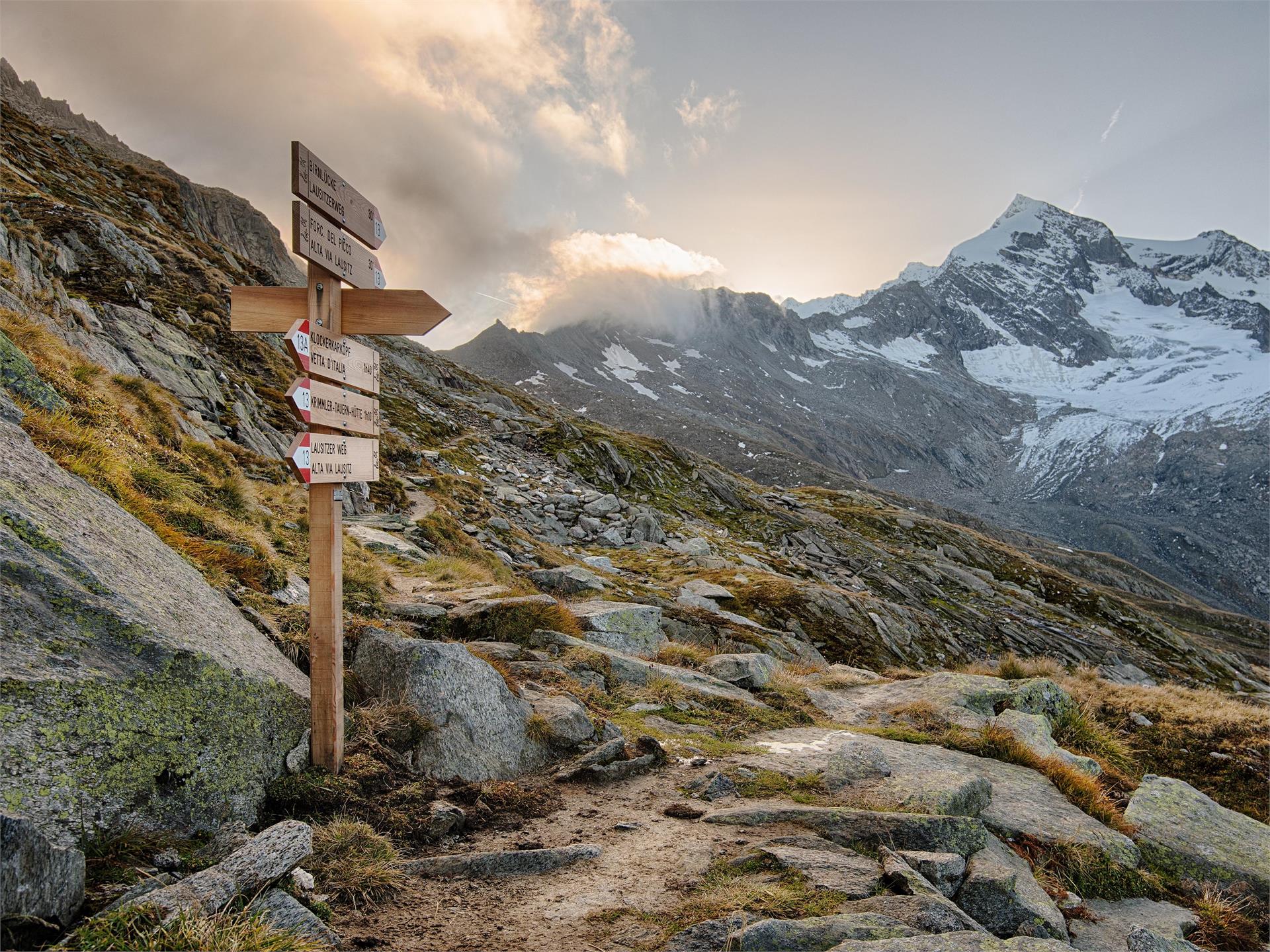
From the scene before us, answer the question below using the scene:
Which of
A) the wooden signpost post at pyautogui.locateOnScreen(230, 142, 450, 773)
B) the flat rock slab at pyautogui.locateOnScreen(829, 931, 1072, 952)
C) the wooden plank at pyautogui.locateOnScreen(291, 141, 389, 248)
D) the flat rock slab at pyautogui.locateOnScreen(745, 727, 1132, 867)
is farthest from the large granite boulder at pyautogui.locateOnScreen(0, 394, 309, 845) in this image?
the flat rock slab at pyautogui.locateOnScreen(745, 727, 1132, 867)

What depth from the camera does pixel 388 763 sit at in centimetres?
664

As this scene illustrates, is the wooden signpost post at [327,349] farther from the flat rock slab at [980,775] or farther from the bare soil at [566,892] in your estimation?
the flat rock slab at [980,775]

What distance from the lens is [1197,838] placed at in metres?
8.18

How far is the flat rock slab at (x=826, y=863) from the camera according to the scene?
5.27 m

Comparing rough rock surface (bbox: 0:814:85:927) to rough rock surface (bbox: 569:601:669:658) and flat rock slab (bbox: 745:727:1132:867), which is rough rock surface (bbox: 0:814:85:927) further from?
rough rock surface (bbox: 569:601:669:658)

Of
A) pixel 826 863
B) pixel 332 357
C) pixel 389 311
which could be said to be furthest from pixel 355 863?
pixel 389 311

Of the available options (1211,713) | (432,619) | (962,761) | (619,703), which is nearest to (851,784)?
(962,761)

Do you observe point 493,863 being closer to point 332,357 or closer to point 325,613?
point 325,613

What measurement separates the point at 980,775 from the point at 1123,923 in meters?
1.98

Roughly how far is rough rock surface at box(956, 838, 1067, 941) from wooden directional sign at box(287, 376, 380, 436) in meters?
8.06

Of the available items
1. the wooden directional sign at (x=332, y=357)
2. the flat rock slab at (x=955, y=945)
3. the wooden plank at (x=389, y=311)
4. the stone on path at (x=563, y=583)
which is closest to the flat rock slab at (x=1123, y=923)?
the flat rock slab at (x=955, y=945)

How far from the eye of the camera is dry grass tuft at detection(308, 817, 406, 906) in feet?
15.7

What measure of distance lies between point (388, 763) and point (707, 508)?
188 feet

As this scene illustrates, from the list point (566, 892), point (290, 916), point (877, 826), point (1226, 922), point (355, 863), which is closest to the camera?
point (290, 916)
